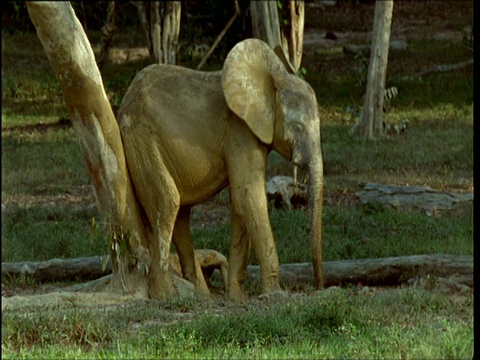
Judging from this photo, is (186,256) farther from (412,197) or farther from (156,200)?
(412,197)

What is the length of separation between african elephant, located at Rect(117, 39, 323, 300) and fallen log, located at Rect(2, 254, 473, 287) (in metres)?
0.70

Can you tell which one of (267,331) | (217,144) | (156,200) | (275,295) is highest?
(217,144)

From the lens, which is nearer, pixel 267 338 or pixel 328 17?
pixel 267 338

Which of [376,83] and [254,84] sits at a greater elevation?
[254,84]

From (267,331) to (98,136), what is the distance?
269 cm

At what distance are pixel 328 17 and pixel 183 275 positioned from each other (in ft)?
78.8

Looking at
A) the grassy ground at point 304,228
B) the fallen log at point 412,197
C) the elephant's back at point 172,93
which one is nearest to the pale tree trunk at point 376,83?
the grassy ground at point 304,228

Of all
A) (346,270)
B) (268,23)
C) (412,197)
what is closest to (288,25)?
(268,23)

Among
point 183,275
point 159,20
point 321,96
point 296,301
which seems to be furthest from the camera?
point 321,96

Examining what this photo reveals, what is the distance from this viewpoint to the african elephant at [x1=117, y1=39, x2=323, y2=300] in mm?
9766

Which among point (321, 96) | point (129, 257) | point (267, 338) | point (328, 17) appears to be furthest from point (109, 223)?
point (328, 17)

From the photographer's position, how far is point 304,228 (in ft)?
41.8

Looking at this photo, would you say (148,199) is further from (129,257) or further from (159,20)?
(159,20)

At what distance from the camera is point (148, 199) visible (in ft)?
32.4
